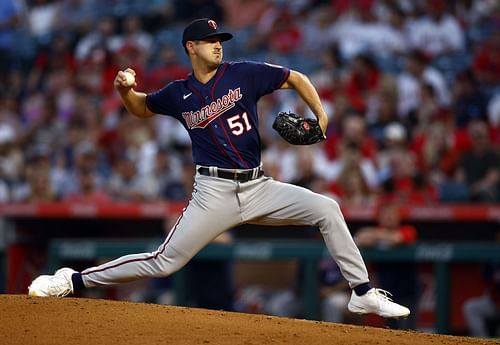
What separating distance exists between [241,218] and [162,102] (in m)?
0.84

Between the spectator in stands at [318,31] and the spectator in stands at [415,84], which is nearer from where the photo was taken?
the spectator in stands at [415,84]

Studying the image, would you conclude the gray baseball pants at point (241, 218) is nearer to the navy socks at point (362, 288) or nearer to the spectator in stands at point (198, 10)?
the navy socks at point (362, 288)

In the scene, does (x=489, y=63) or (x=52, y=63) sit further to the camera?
(x=52, y=63)

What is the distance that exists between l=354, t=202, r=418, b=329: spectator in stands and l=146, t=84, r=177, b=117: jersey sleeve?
3.13 metres

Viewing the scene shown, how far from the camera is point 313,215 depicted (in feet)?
18.6

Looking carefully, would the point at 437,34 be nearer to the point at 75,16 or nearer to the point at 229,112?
the point at 75,16

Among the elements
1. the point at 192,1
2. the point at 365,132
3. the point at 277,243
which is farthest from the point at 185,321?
the point at 192,1

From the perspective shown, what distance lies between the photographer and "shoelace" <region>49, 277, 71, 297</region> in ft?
19.7

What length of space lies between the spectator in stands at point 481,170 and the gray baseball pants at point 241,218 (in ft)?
12.9

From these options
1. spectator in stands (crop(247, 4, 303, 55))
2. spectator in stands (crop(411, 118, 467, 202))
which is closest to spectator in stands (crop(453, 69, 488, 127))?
spectator in stands (crop(411, 118, 467, 202))

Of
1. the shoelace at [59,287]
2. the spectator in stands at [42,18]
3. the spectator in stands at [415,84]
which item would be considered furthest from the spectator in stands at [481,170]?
the spectator in stands at [42,18]

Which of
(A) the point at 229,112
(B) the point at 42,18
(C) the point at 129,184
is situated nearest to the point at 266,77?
(A) the point at 229,112

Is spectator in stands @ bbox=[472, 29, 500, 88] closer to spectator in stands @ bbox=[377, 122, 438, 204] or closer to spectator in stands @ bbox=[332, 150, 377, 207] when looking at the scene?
spectator in stands @ bbox=[377, 122, 438, 204]

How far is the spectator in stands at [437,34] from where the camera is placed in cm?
1154
